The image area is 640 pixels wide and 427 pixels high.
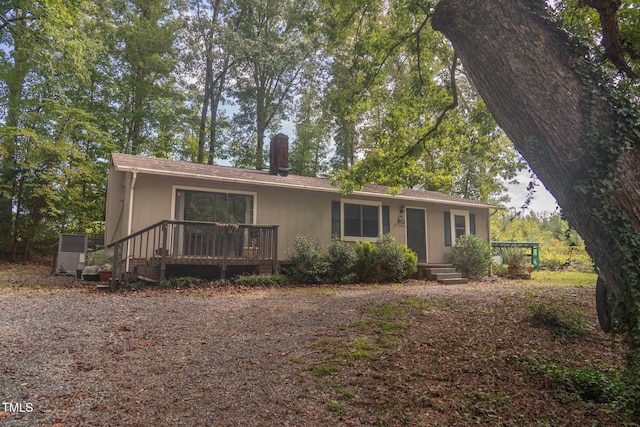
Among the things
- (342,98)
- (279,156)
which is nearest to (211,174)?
(279,156)

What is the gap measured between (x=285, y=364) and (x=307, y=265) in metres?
5.86

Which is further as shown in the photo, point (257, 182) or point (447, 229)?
point (447, 229)

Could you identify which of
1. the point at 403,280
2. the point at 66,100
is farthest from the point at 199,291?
the point at 66,100

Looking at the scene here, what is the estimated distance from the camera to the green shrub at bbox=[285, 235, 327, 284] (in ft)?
30.4

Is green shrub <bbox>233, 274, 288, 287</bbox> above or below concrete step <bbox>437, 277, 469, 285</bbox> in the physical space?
above

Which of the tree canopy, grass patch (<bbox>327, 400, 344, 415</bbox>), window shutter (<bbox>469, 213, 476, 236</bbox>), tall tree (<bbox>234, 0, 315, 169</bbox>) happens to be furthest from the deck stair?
tall tree (<bbox>234, 0, 315, 169</bbox>)

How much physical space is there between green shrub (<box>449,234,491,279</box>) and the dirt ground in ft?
21.5

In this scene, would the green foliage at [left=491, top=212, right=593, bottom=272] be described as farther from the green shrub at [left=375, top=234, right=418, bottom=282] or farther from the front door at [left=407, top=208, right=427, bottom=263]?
the green shrub at [left=375, top=234, right=418, bottom=282]

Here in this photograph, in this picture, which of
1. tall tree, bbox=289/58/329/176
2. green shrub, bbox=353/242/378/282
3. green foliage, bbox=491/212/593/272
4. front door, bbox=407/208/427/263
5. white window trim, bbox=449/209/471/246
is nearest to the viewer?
green shrub, bbox=353/242/378/282

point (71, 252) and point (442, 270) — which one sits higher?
point (71, 252)

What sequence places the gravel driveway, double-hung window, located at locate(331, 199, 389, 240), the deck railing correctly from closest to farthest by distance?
the gravel driveway
the deck railing
double-hung window, located at locate(331, 199, 389, 240)

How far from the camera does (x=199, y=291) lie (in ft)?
24.8

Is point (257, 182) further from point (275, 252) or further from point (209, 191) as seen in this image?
point (275, 252)

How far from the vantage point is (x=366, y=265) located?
1012 centimetres
